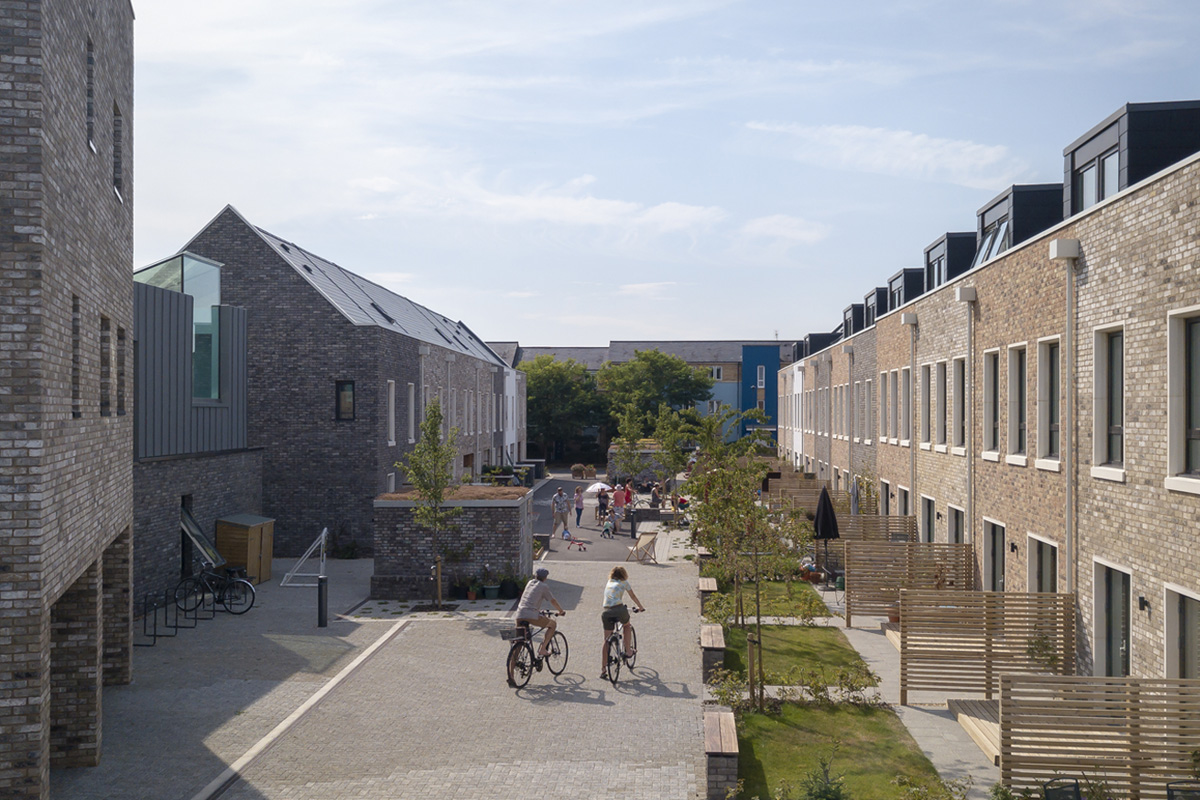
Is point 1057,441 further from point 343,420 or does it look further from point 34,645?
point 343,420

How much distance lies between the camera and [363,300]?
33531 mm

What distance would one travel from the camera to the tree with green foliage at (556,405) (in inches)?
2758

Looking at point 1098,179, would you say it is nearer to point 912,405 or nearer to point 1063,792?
point 912,405

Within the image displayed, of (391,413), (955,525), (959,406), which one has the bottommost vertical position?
(955,525)

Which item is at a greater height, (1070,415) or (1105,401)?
(1105,401)

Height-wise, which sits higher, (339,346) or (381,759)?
(339,346)

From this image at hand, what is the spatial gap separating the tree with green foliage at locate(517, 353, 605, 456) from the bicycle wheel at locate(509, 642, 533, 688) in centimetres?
5711

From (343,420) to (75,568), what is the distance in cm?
1814

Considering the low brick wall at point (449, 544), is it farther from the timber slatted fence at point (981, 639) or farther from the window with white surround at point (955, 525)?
the timber slatted fence at point (981, 639)

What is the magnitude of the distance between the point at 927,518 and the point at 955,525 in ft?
7.08

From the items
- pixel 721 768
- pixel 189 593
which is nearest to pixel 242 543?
pixel 189 593

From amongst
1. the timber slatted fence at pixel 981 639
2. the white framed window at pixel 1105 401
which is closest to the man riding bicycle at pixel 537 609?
the timber slatted fence at pixel 981 639

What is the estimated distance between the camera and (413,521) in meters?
19.5

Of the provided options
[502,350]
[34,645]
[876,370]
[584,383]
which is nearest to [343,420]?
[876,370]
